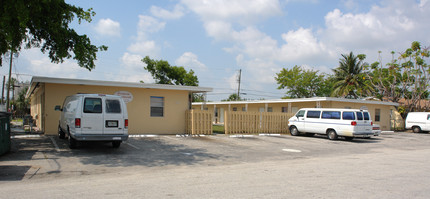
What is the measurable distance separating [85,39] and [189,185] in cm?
795

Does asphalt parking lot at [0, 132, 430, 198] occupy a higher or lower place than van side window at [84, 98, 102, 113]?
lower

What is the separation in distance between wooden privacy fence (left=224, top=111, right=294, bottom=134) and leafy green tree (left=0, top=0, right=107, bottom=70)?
9.56m

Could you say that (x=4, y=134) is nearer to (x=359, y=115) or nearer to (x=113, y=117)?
(x=113, y=117)

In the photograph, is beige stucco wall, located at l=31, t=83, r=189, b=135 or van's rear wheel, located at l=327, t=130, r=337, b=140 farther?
van's rear wheel, located at l=327, t=130, r=337, b=140

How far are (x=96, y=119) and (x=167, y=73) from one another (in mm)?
33856

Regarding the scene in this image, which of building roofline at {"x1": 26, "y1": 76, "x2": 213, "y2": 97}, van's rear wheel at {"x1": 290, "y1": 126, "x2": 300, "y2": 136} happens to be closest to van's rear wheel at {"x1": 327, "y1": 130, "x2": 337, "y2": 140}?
van's rear wheel at {"x1": 290, "y1": 126, "x2": 300, "y2": 136}

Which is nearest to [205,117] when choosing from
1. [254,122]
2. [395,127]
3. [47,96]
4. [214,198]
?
[254,122]

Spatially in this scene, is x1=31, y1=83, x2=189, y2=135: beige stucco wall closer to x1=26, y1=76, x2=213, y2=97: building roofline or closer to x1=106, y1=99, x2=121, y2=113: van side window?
x1=26, y1=76, x2=213, y2=97: building roofline

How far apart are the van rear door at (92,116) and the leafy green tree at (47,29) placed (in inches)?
74.0

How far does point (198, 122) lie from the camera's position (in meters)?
18.0

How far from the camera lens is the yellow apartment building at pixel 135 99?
1520 centimetres

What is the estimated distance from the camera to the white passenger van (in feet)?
56.0

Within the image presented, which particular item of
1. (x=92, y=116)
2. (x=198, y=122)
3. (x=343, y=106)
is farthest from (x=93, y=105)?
(x=343, y=106)

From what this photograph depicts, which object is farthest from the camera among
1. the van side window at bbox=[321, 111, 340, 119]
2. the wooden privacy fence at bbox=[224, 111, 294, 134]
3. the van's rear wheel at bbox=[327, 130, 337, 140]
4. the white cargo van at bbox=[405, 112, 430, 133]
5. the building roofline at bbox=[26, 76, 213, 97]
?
the white cargo van at bbox=[405, 112, 430, 133]
